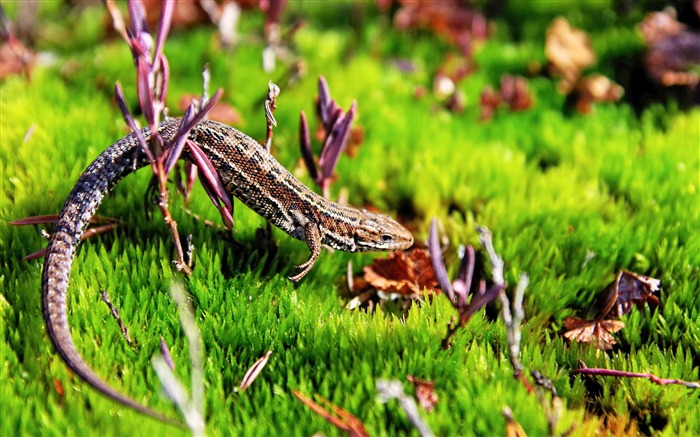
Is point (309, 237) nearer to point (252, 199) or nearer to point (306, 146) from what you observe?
point (252, 199)

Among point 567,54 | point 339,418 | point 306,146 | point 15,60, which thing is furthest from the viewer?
point 567,54

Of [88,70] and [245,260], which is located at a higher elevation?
[88,70]

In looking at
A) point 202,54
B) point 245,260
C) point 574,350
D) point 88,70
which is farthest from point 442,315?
point 88,70

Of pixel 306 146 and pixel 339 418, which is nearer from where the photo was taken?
pixel 339 418

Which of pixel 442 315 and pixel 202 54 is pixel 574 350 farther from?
pixel 202 54

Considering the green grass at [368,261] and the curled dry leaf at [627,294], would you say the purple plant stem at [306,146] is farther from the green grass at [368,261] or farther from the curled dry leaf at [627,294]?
the curled dry leaf at [627,294]

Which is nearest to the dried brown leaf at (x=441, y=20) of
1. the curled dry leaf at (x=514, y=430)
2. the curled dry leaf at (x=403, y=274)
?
the curled dry leaf at (x=403, y=274)

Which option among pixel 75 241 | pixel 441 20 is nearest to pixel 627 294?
pixel 75 241
